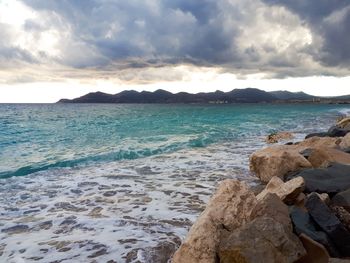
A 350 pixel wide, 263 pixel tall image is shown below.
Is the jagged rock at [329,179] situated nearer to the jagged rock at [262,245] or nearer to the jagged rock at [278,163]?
the jagged rock at [278,163]

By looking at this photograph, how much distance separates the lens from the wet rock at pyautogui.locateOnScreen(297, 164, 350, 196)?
7.02 m

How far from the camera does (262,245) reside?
4324mm

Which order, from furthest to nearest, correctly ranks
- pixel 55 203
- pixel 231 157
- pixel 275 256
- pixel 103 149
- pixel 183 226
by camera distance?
pixel 103 149 → pixel 231 157 → pixel 55 203 → pixel 183 226 → pixel 275 256

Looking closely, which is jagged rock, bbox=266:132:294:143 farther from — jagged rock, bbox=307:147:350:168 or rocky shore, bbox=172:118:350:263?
rocky shore, bbox=172:118:350:263

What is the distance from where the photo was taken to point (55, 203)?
9000 millimetres

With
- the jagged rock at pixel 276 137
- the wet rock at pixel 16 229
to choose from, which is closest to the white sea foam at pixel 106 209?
the wet rock at pixel 16 229

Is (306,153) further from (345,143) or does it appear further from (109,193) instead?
(109,193)

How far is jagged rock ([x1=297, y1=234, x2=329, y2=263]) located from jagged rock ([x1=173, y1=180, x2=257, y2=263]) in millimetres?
1019

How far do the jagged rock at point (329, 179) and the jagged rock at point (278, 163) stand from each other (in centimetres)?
150

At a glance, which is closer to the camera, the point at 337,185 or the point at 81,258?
the point at 81,258

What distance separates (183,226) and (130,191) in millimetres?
3332

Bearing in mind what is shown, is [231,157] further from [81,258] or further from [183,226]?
[81,258]

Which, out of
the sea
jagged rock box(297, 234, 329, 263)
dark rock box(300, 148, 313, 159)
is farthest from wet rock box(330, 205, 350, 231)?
dark rock box(300, 148, 313, 159)

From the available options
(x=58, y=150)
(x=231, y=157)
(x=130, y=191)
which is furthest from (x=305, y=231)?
(x=58, y=150)
